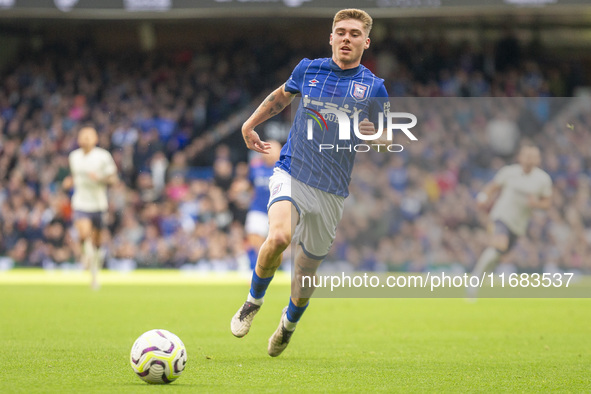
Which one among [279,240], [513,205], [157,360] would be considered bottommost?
[513,205]

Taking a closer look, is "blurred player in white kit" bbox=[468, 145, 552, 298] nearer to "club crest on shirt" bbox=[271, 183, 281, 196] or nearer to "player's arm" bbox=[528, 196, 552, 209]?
"player's arm" bbox=[528, 196, 552, 209]

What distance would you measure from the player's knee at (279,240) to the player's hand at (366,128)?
0.98m

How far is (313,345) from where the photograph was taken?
782 cm

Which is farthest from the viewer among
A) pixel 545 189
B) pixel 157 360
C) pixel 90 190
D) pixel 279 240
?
pixel 90 190

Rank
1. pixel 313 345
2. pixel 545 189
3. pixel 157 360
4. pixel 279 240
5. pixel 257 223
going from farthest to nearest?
pixel 257 223, pixel 545 189, pixel 313 345, pixel 279 240, pixel 157 360

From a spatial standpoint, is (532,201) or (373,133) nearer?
(373,133)

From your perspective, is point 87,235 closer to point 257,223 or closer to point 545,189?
point 257,223

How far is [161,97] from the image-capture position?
80.7ft

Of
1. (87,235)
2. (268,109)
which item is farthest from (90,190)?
(268,109)

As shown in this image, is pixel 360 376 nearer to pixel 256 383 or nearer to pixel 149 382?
pixel 256 383

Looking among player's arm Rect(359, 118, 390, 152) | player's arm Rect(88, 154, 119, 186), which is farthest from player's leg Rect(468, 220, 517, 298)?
player's arm Rect(359, 118, 390, 152)

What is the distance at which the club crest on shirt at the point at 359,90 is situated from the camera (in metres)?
6.73

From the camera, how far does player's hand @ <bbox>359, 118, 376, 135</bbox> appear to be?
255 inches

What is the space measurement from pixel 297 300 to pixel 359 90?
5.62 ft
